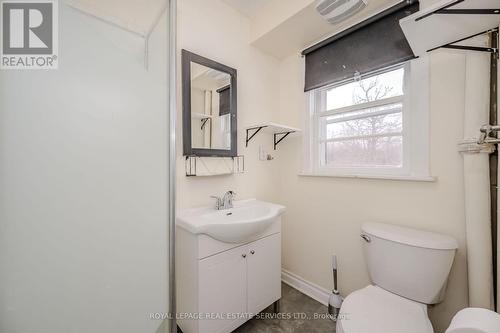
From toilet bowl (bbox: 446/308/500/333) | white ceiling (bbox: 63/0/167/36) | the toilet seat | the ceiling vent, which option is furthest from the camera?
the ceiling vent

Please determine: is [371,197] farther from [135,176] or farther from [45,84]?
[45,84]

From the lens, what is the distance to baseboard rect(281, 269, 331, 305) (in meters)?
1.60

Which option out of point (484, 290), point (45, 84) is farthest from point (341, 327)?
point (45, 84)

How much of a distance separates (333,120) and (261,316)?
158cm

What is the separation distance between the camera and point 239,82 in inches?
66.0

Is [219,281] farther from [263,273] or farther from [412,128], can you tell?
[412,128]

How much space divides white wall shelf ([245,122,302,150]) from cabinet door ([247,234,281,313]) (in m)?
0.81

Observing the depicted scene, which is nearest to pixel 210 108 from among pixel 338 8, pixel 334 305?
pixel 338 8

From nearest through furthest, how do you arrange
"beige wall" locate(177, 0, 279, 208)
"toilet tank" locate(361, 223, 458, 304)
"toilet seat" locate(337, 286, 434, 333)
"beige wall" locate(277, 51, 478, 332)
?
1. "toilet seat" locate(337, 286, 434, 333)
2. "toilet tank" locate(361, 223, 458, 304)
3. "beige wall" locate(277, 51, 478, 332)
4. "beige wall" locate(177, 0, 279, 208)

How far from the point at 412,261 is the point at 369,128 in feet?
2.88

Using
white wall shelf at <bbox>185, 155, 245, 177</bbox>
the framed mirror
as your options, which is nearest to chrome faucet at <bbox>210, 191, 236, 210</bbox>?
white wall shelf at <bbox>185, 155, 245, 177</bbox>

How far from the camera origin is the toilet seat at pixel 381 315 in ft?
2.73

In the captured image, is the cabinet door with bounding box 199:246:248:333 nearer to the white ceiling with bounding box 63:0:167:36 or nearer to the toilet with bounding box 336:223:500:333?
the toilet with bounding box 336:223:500:333

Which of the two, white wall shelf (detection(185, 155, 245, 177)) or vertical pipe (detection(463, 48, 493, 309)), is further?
white wall shelf (detection(185, 155, 245, 177))
